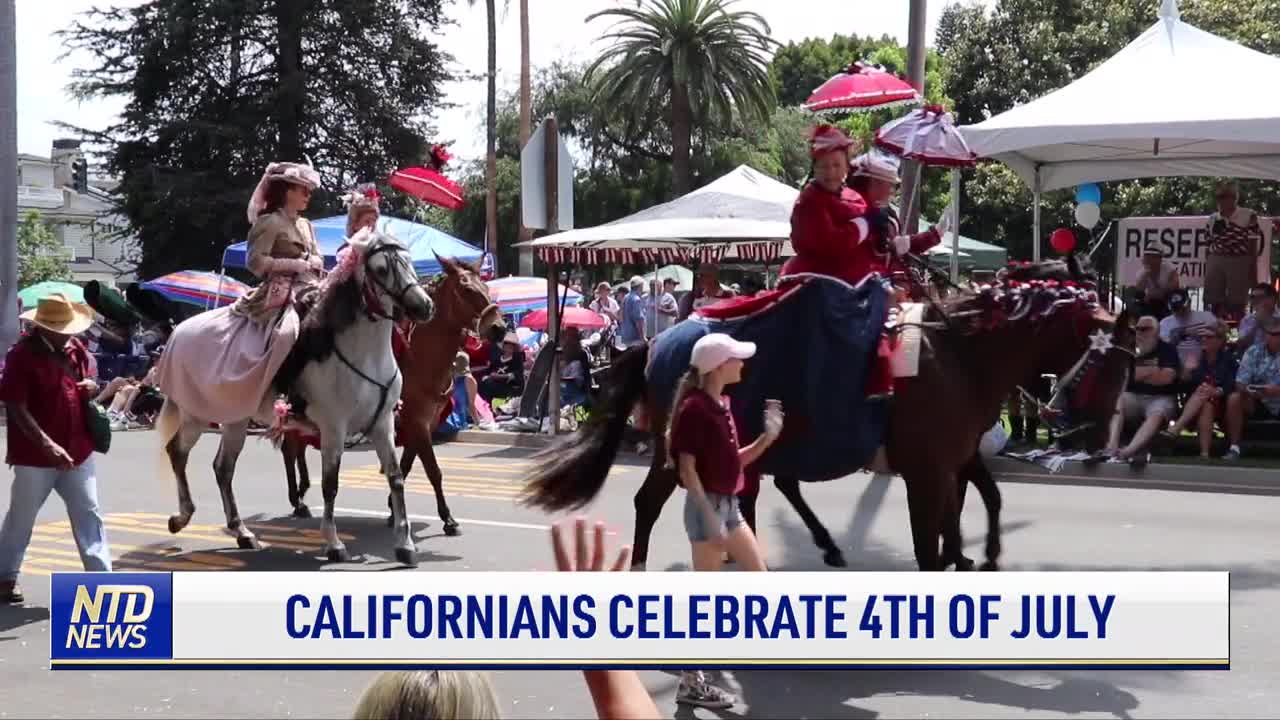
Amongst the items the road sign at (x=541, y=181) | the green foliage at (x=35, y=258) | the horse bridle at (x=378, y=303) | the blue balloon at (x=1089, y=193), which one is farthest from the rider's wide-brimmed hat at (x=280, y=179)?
the green foliage at (x=35, y=258)

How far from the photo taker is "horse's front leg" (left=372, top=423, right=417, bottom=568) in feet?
29.4

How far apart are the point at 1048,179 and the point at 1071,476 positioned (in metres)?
5.07

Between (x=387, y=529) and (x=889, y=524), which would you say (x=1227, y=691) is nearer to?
(x=889, y=524)

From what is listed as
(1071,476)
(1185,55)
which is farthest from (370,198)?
(1185,55)

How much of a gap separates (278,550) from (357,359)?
1.68m

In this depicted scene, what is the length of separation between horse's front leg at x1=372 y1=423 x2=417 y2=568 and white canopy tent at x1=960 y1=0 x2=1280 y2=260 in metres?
7.63

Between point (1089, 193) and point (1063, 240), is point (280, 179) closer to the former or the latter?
point (1063, 240)

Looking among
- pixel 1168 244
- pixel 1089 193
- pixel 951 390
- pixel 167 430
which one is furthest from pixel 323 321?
pixel 1168 244

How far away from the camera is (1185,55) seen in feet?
48.6

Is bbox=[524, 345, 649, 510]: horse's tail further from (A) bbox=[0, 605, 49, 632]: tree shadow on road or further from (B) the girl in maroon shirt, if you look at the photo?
(A) bbox=[0, 605, 49, 632]: tree shadow on road

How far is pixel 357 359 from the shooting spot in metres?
9.21

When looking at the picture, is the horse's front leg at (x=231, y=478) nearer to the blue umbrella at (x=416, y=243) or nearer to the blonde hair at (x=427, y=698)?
the blonde hair at (x=427, y=698)

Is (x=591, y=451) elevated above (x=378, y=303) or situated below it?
below

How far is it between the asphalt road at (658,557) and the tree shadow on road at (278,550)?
0.09ft
